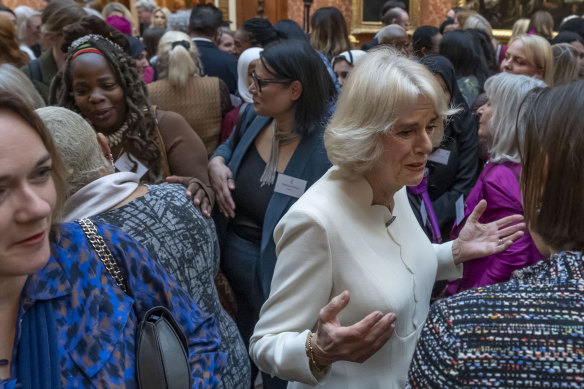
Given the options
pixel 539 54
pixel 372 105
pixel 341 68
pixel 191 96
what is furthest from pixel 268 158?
pixel 539 54

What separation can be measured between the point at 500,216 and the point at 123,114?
171 cm

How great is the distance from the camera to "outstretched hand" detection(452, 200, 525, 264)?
214 centimetres

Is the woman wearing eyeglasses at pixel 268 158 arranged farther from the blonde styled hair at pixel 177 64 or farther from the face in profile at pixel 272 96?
the blonde styled hair at pixel 177 64

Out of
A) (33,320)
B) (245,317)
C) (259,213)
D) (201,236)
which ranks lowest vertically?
(245,317)

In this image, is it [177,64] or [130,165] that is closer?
[130,165]

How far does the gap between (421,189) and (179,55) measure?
213 cm

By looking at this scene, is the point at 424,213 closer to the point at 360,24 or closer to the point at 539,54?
the point at 539,54

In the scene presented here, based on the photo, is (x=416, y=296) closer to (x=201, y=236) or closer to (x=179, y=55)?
(x=201, y=236)

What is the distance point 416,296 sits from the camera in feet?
6.49

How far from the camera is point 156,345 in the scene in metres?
1.46

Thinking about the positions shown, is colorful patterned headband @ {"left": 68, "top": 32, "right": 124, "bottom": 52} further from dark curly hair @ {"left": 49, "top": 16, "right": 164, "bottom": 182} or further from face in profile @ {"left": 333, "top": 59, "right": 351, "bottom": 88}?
face in profile @ {"left": 333, "top": 59, "right": 351, "bottom": 88}

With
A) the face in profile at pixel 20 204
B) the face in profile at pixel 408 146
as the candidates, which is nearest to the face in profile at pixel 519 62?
the face in profile at pixel 408 146

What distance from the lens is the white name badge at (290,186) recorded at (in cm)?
280

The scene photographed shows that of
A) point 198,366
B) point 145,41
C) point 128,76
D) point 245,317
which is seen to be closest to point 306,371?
point 198,366
